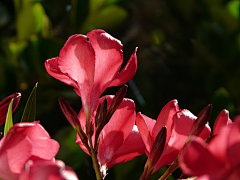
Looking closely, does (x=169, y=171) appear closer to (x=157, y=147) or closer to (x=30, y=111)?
(x=157, y=147)

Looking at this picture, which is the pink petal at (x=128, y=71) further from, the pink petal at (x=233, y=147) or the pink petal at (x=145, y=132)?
the pink petal at (x=233, y=147)

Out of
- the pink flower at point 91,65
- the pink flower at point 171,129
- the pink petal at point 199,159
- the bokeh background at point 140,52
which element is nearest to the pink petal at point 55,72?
the pink flower at point 91,65

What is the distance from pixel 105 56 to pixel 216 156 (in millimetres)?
193

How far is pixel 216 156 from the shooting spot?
241 millimetres

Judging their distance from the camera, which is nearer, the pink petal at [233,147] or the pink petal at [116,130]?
the pink petal at [233,147]

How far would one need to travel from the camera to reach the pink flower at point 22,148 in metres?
0.29

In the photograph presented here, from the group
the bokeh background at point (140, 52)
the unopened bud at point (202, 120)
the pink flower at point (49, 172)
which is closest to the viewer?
the pink flower at point (49, 172)

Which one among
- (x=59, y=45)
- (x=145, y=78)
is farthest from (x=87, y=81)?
(x=145, y=78)

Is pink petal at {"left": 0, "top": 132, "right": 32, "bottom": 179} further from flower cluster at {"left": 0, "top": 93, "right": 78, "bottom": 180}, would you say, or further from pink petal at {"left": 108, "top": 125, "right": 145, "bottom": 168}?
pink petal at {"left": 108, "top": 125, "right": 145, "bottom": 168}

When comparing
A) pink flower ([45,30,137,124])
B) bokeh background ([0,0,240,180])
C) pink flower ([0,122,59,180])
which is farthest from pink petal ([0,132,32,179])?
bokeh background ([0,0,240,180])

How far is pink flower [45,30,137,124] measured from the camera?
37cm

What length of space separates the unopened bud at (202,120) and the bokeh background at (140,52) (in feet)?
1.47

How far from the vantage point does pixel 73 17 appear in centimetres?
113

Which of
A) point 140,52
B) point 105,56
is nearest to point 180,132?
point 105,56
